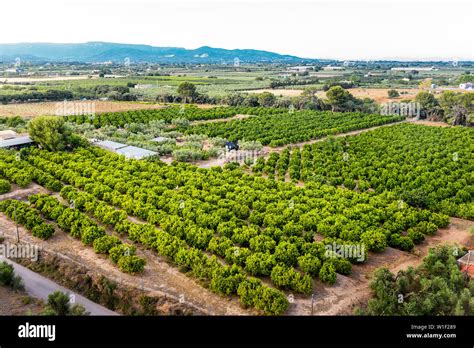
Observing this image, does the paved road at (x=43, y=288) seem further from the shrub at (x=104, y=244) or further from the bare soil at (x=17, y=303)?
the shrub at (x=104, y=244)

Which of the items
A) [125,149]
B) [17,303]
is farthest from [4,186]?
[17,303]

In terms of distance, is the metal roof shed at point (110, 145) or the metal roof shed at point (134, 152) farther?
the metal roof shed at point (110, 145)

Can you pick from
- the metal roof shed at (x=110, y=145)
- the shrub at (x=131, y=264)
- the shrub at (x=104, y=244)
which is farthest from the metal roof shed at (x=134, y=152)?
the shrub at (x=131, y=264)

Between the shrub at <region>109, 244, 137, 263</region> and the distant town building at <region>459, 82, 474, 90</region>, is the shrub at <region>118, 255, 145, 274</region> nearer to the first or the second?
the shrub at <region>109, 244, 137, 263</region>

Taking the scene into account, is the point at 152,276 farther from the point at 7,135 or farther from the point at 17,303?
the point at 7,135

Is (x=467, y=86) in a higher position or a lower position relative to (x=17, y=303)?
higher
